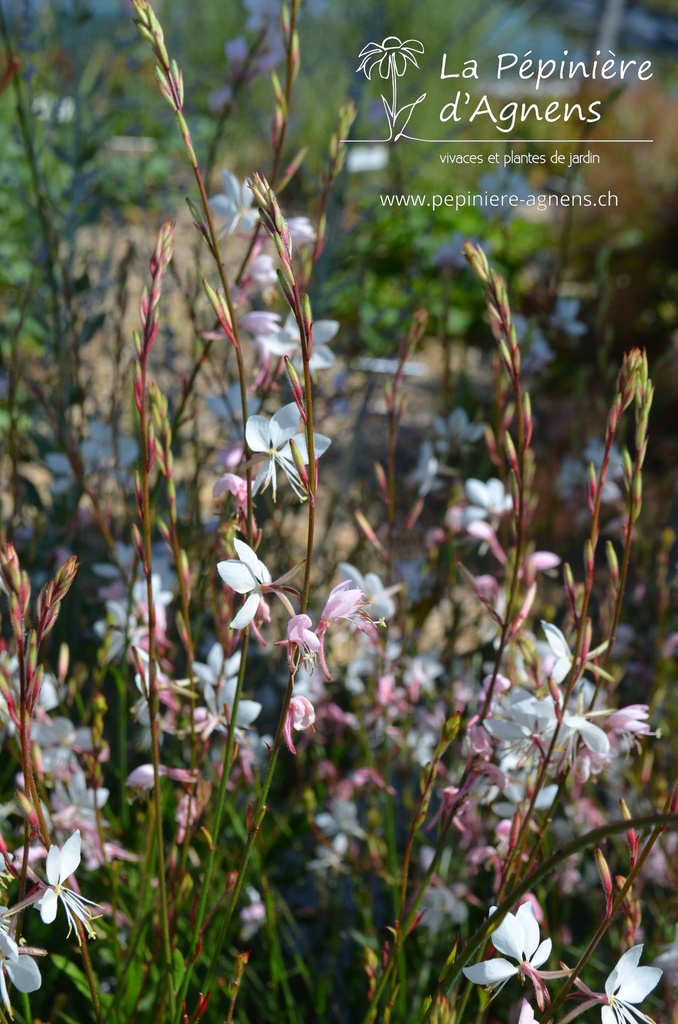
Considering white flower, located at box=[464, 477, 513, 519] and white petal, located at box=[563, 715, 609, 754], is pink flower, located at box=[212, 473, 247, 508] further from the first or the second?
white flower, located at box=[464, 477, 513, 519]

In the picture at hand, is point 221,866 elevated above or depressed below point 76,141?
below

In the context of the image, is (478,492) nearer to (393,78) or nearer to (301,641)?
(301,641)

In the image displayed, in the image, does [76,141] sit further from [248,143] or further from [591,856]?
[248,143]

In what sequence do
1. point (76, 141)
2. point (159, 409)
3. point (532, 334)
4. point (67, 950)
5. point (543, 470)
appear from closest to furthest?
point (159, 409)
point (67, 950)
point (532, 334)
point (76, 141)
point (543, 470)

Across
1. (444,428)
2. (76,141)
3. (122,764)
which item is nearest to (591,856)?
(444,428)

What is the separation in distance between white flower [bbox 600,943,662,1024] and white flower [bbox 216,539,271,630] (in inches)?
15.7

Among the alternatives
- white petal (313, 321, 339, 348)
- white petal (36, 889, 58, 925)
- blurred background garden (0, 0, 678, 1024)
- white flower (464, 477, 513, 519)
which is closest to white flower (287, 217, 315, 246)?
blurred background garden (0, 0, 678, 1024)

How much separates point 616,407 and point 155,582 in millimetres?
656

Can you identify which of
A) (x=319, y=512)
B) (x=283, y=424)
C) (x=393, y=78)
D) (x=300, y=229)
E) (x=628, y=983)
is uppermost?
(x=393, y=78)

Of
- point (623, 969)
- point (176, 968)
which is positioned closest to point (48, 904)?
point (176, 968)

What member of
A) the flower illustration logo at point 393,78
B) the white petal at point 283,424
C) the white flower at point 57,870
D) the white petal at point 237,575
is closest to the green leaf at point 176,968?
the white flower at point 57,870

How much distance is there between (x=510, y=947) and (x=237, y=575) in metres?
0.36

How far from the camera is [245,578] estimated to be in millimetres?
713

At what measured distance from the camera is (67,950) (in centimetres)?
148
